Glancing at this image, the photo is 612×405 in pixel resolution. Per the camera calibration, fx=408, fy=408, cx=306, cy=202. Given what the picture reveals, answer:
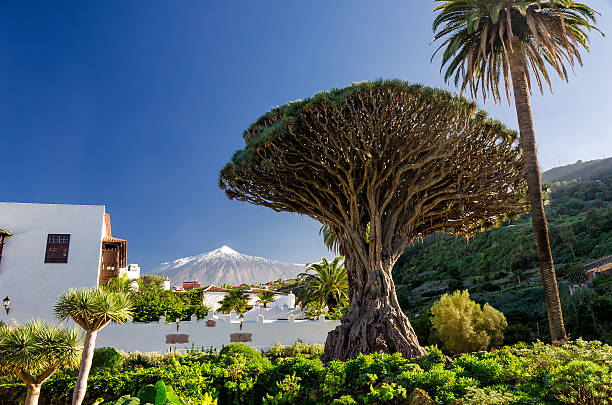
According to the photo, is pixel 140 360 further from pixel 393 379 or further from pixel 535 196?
pixel 535 196

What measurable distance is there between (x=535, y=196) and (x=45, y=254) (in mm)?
25476

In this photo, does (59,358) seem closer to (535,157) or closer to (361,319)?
(361,319)

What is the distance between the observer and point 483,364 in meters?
6.87

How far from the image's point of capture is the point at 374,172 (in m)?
16.2

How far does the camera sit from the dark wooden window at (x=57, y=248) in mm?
24078

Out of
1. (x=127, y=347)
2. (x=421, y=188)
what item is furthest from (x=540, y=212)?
(x=127, y=347)

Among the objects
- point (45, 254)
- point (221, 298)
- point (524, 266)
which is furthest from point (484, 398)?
point (524, 266)

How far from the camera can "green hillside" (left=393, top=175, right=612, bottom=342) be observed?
25.6 metres

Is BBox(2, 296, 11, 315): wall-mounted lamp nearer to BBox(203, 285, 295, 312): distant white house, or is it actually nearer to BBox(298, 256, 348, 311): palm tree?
BBox(203, 285, 295, 312): distant white house

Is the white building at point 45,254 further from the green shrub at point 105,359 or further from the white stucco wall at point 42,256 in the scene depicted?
the green shrub at point 105,359

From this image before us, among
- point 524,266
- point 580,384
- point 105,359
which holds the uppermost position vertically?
point 524,266

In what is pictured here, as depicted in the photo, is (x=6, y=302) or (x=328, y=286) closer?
(x=6, y=302)

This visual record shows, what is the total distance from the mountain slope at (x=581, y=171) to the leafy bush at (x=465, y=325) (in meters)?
68.5

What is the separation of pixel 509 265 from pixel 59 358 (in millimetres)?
44716
